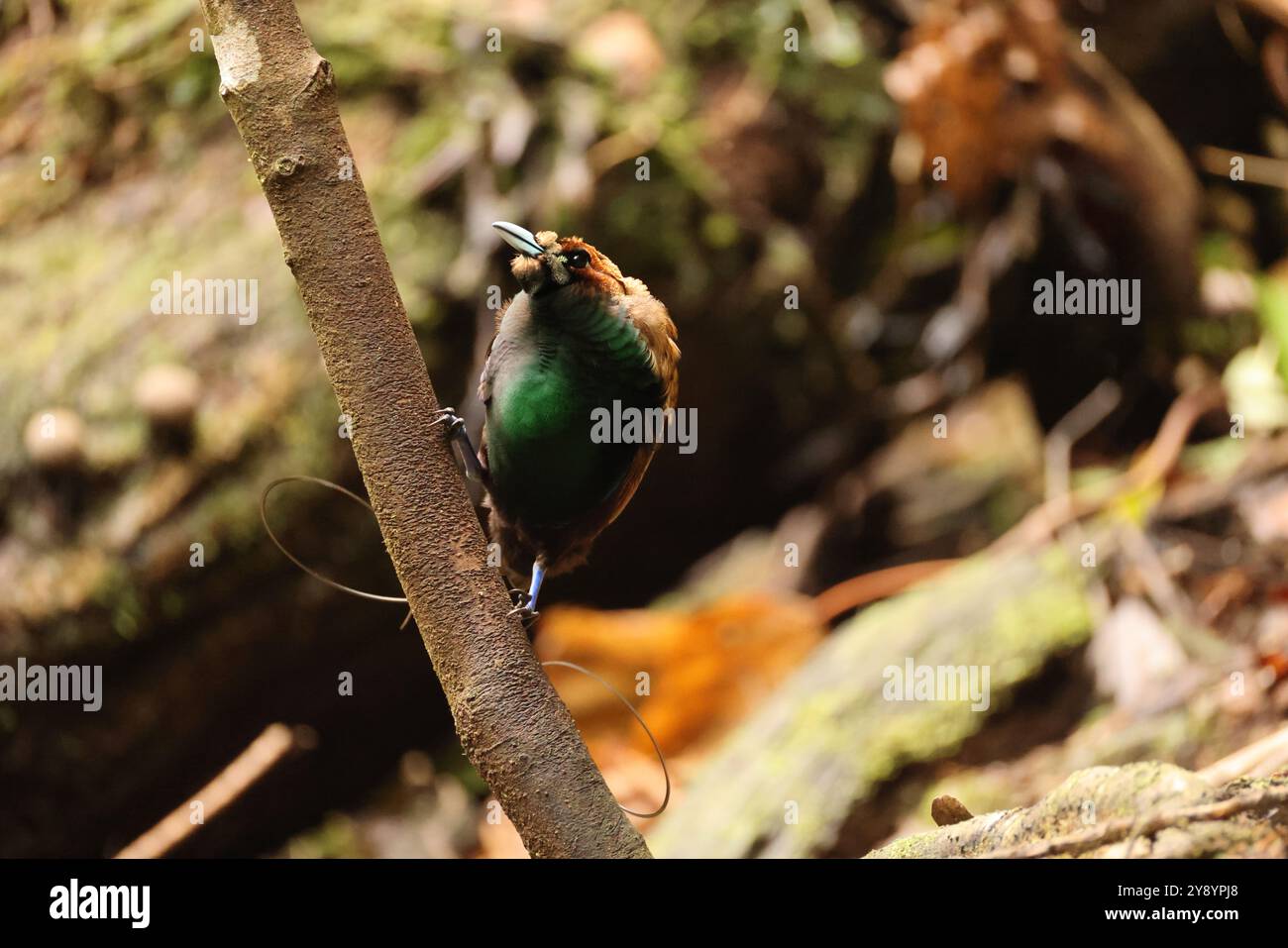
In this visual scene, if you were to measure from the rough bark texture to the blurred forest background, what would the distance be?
0.98 m

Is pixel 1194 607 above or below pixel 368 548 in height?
below

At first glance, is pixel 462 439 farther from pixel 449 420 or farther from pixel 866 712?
pixel 866 712

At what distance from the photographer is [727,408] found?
3.99 metres

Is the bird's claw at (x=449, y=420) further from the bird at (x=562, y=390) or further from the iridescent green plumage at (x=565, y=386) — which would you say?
the iridescent green plumage at (x=565, y=386)

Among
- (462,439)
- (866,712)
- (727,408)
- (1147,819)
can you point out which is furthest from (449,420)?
(727,408)

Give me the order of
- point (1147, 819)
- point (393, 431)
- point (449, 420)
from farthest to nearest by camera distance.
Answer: point (449, 420), point (393, 431), point (1147, 819)

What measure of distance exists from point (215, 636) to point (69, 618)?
1.20ft

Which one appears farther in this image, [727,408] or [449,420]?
[727,408]

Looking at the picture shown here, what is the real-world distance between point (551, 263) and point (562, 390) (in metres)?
0.22

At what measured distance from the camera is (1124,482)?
3684 mm
